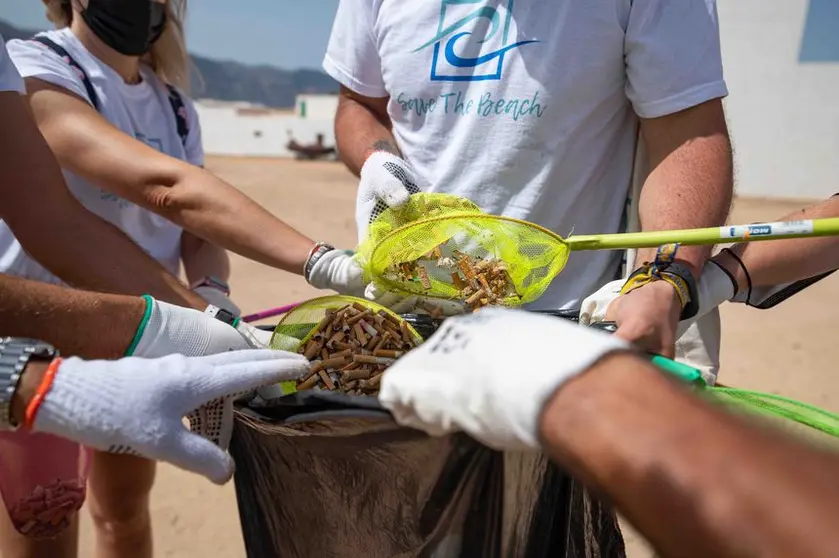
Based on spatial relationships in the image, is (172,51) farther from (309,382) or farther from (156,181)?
(309,382)

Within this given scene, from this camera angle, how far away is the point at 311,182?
1875 centimetres

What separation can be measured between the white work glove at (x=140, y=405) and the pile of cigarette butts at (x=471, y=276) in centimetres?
67

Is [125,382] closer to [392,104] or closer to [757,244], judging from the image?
[392,104]

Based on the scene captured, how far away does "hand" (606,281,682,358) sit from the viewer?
4.31ft

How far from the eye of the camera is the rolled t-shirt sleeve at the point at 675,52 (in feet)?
5.73

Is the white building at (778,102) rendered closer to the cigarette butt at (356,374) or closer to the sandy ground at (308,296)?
the sandy ground at (308,296)

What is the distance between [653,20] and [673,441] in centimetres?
143

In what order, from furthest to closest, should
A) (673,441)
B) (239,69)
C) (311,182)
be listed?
(239,69)
(311,182)
(673,441)

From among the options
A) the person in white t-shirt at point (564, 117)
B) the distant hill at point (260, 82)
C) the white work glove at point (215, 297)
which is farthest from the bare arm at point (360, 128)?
the distant hill at point (260, 82)

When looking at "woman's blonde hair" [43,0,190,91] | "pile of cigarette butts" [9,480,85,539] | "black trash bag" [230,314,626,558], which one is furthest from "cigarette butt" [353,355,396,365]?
"woman's blonde hair" [43,0,190,91]

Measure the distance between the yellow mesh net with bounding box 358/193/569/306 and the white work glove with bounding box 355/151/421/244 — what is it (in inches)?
1.6

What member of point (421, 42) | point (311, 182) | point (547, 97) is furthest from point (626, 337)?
point (311, 182)

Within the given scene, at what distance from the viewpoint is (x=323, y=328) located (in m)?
1.61

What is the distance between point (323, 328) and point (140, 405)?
0.56 meters
